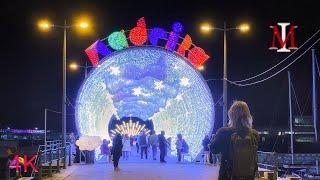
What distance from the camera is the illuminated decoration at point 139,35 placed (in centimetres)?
3118

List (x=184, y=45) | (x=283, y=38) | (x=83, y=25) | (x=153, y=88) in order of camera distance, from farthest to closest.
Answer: (x=153, y=88) < (x=184, y=45) < (x=83, y=25) < (x=283, y=38)

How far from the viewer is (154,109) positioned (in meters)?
49.6

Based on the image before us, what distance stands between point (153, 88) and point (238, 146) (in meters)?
34.1

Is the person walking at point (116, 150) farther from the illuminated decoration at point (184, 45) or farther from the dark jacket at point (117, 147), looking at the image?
the illuminated decoration at point (184, 45)

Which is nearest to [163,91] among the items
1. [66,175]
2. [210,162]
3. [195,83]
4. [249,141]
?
[195,83]

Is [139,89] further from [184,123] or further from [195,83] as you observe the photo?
[195,83]

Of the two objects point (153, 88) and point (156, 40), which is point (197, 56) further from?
point (153, 88)

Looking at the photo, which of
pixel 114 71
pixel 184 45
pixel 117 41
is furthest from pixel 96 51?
pixel 184 45

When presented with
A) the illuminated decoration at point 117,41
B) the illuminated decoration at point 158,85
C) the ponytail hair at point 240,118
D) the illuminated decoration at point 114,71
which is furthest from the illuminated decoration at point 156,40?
the ponytail hair at point 240,118

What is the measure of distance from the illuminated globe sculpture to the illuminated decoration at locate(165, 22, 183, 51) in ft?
1.34

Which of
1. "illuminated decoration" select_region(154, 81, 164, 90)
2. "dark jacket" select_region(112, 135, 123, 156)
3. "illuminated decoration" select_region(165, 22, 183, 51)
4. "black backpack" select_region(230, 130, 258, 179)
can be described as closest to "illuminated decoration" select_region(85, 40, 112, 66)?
"illuminated decoration" select_region(165, 22, 183, 51)

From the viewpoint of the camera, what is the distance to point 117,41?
31.5m

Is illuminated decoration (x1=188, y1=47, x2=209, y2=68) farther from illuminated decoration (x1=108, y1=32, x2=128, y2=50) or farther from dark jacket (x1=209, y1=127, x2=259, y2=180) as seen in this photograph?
dark jacket (x1=209, y1=127, x2=259, y2=180)

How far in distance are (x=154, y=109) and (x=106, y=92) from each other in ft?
38.2
